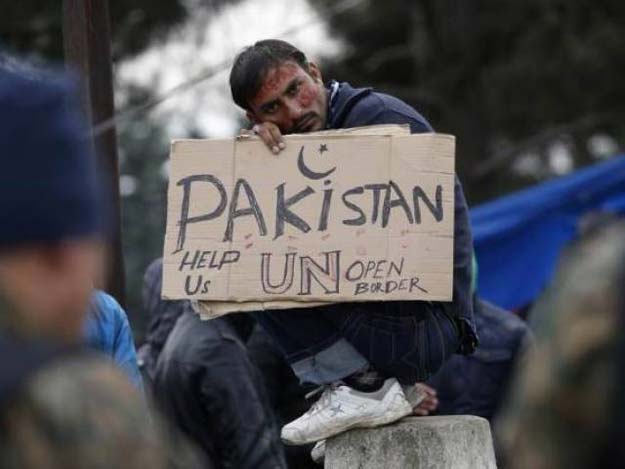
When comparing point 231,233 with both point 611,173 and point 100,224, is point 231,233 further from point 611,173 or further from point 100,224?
point 611,173

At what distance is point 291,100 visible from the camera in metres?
5.35

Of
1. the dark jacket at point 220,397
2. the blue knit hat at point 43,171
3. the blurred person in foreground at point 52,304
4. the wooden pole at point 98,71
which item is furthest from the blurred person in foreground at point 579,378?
the dark jacket at point 220,397

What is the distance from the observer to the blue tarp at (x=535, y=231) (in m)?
10.8

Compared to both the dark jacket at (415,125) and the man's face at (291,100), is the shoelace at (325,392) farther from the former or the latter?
the man's face at (291,100)

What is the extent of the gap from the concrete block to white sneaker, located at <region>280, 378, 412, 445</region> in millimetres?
73

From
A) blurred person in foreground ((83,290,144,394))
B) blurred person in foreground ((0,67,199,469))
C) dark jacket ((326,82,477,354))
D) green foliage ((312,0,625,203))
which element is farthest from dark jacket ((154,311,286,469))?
green foliage ((312,0,625,203))

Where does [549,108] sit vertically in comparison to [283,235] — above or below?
below

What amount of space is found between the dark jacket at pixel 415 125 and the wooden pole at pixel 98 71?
54.5 inches

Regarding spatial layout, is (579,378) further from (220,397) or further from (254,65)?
(220,397)

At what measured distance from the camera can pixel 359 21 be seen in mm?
20500

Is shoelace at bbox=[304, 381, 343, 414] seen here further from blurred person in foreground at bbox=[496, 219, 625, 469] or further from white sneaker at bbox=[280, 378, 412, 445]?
blurred person in foreground at bbox=[496, 219, 625, 469]

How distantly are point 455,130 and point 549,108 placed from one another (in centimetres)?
380

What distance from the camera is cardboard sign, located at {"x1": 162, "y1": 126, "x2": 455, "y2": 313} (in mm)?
5227

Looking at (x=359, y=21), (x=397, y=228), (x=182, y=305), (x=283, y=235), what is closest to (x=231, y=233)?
(x=283, y=235)
